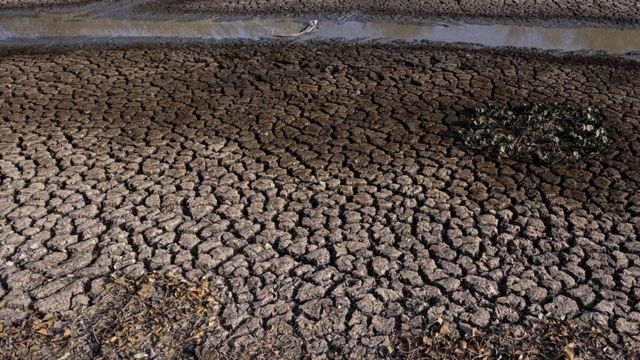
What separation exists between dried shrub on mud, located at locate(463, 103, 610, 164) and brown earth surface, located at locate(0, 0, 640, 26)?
3799mm

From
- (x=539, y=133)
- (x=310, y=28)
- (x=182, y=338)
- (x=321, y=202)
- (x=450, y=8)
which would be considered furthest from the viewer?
(x=450, y=8)

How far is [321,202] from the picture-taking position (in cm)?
502

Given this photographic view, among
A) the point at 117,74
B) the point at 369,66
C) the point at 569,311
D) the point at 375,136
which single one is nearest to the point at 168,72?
the point at 117,74

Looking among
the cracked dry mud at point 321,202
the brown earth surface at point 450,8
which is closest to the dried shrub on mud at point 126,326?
the cracked dry mud at point 321,202

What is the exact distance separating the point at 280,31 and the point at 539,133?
182 inches

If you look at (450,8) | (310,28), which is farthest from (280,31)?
(450,8)

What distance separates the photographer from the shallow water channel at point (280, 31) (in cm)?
865

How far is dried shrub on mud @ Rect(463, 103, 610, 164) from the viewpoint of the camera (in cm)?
549

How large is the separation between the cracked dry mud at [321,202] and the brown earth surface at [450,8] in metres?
2.26

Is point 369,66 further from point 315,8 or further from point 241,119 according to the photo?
point 315,8

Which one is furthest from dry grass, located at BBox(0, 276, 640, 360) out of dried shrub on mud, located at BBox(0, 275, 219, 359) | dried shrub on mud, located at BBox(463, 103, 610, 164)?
dried shrub on mud, located at BBox(463, 103, 610, 164)

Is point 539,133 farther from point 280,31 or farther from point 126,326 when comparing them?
point 280,31

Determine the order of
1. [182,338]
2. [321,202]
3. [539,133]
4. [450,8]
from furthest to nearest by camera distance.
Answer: [450,8] → [539,133] → [321,202] → [182,338]

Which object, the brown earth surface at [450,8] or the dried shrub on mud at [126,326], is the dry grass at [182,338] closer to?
the dried shrub on mud at [126,326]
